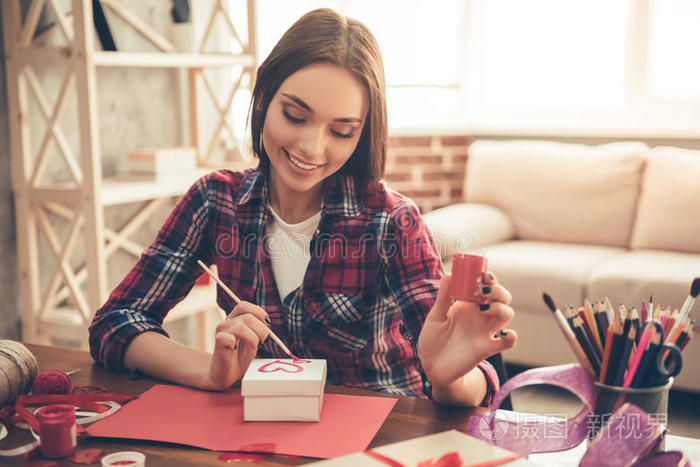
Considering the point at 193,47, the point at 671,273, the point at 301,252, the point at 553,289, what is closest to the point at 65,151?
the point at 193,47

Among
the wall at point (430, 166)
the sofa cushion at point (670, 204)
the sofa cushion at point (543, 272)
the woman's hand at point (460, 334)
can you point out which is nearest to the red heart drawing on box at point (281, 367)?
the woman's hand at point (460, 334)

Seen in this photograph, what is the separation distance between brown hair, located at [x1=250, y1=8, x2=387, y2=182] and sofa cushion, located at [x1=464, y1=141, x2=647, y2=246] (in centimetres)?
226

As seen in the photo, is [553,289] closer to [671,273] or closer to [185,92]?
[671,273]

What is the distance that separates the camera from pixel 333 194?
4.35 ft

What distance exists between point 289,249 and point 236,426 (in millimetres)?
465

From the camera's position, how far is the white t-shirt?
52.7 inches

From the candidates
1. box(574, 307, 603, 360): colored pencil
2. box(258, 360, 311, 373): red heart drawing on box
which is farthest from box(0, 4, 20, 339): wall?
box(574, 307, 603, 360): colored pencil

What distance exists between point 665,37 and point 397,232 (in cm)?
310

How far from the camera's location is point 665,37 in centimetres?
381

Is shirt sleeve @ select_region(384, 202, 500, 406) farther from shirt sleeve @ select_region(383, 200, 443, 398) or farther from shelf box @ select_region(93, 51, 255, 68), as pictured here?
shelf box @ select_region(93, 51, 255, 68)

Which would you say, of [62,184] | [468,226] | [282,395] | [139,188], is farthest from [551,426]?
[468,226]

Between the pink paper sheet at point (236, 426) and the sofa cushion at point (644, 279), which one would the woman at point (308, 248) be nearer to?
the pink paper sheet at point (236, 426)

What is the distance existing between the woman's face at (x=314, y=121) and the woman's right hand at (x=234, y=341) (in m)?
0.27

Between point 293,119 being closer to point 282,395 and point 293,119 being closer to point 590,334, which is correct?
point 282,395
